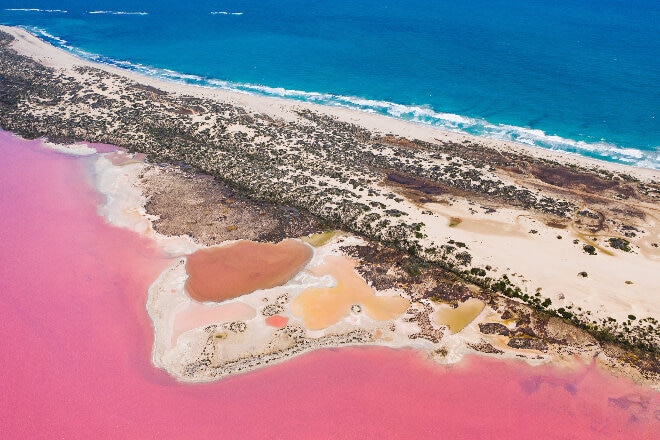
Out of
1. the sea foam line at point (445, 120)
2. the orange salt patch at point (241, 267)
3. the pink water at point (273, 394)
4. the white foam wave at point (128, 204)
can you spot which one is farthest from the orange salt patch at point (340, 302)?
the sea foam line at point (445, 120)

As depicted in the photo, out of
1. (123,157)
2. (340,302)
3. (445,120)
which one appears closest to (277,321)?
(340,302)

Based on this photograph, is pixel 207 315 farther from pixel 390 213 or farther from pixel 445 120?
pixel 445 120

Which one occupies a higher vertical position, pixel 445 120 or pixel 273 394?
pixel 445 120

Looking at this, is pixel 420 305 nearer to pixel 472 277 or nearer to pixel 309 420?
pixel 472 277

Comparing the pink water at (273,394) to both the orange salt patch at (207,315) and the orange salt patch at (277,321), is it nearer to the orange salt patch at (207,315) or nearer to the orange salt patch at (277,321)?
the orange salt patch at (207,315)

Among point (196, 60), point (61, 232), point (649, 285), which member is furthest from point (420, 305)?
point (196, 60)

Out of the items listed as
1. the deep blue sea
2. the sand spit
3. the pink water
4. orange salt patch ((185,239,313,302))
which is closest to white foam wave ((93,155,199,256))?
the sand spit

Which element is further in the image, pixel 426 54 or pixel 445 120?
pixel 426 54
